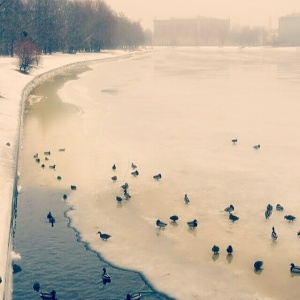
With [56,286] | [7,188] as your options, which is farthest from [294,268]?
[7,188]

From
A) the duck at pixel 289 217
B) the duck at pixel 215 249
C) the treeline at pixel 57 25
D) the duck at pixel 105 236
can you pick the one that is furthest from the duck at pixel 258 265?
the treeline at pixel 57 25

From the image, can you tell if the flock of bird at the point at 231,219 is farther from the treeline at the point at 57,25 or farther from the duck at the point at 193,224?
the treeline at the point at 57,25

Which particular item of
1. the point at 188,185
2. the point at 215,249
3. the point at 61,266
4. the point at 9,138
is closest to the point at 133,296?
the point at 61,266

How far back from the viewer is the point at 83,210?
19891mm

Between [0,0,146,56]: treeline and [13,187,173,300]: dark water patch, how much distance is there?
74.4 meters

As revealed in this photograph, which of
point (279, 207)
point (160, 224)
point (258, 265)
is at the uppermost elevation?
point (279, 207)

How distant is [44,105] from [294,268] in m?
38.2

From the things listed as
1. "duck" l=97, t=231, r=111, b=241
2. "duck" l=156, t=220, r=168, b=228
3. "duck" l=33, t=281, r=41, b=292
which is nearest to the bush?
"duck" l=156, t=220, r=168, b=228

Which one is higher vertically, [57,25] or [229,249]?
[57,25]

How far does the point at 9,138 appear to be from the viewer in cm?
3080

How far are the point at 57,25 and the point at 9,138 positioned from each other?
318 ft

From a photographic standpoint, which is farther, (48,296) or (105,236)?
(105,236)

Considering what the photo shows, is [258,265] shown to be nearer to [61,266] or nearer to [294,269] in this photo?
[294,269]

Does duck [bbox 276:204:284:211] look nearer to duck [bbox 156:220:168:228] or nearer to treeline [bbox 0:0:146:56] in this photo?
duck [bbox 156:220:168:228]
